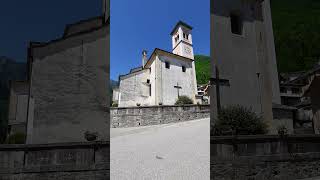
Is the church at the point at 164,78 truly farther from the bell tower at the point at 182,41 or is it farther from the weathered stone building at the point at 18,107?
the weathered stone building at the point at 18,107

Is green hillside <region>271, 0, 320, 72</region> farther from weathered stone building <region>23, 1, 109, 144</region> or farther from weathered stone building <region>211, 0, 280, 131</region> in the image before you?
weathered stone building <region>23, 1, 109, 144</region>

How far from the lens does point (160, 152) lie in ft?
4.60

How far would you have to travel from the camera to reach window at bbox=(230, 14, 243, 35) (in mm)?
2577

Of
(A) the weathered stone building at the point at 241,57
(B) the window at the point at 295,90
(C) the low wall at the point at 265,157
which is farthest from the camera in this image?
(B) the window at the point at 295,90

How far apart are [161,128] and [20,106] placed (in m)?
1.60

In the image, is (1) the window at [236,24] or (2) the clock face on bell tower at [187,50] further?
(1) the window at [236,24]

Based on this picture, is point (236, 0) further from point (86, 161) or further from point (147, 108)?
point (86, 161)

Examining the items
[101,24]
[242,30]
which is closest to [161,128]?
[101,24]

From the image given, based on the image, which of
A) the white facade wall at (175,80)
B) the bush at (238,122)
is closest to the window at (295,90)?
the bush at (238,122)

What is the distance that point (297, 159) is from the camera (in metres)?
3.28

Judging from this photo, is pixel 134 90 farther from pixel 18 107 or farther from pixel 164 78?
pixel 18 107

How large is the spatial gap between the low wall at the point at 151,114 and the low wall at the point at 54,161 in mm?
782

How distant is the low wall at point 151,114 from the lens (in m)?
1.34

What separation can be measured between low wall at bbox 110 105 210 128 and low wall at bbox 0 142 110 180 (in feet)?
2.57
